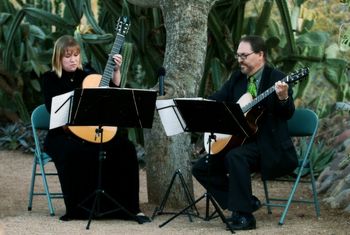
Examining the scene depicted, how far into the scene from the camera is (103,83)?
7.50 meters

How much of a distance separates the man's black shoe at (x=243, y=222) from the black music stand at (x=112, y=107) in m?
0.96

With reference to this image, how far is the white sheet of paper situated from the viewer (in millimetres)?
6999

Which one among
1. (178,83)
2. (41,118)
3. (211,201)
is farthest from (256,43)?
(41,118)

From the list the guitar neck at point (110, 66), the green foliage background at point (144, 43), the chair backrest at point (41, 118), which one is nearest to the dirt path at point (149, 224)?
the chair backrest at point (41, 118)

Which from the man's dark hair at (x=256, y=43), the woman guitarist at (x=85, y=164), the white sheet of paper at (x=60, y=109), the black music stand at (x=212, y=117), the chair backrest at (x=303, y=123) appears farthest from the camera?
the chair backrest at (x=303, y=123)

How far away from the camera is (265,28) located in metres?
12.1

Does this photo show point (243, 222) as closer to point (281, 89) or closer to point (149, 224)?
point (149, 224)

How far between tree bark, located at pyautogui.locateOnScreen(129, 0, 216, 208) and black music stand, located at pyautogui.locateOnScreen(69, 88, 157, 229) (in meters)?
1.20

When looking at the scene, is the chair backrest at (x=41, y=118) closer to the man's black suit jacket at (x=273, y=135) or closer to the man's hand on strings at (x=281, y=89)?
the man's black suit jacket at (x=273, y=135)

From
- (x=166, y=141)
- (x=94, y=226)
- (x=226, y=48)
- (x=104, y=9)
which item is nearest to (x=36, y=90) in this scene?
(x=104, y=9)

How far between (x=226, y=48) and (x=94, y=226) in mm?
4752

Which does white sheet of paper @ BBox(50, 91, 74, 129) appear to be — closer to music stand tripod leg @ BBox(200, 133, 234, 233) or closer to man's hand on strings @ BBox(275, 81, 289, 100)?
music stand tripod leg @ BBox(200, 133, 234, 233)

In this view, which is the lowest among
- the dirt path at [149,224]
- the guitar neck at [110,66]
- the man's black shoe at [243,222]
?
the dirt path at [149,224]

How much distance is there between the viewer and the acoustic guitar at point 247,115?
22.7 ft
